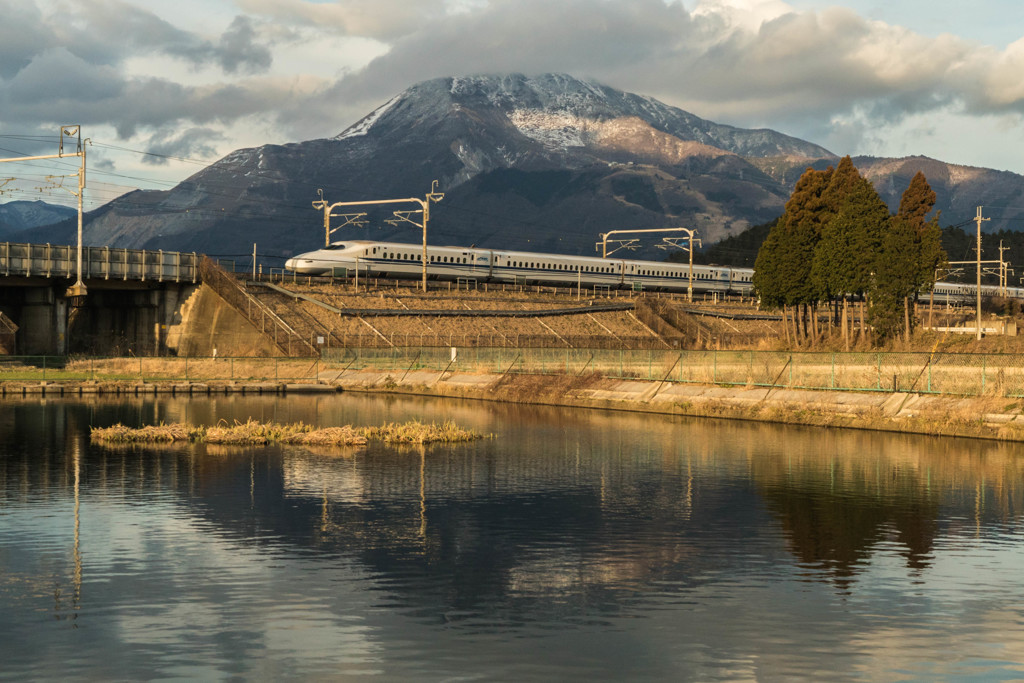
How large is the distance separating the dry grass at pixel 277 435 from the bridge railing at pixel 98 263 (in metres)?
49.2

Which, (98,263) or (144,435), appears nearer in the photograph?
(144,435)

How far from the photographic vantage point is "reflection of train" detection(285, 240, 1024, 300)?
10694cm

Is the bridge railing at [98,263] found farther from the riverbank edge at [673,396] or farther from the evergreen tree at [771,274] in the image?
the evergreen tree at [771,274]

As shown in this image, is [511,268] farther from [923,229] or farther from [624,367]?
[624,367]

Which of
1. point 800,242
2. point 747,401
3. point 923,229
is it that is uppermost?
point 923,229

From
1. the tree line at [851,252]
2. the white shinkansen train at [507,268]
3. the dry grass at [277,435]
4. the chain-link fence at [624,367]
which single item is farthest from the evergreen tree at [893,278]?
the white shinkansen train at [507,268]

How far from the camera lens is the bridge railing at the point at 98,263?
8325cm

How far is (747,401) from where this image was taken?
4838cm

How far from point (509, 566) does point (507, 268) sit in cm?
10588

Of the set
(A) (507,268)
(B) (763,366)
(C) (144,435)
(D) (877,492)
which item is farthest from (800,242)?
(D) (877,492)

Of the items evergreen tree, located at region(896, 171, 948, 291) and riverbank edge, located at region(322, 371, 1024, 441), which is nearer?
riverbank edge, located at region(322, 371, 1024, 441)

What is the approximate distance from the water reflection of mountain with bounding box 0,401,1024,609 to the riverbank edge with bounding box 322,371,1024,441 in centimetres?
205

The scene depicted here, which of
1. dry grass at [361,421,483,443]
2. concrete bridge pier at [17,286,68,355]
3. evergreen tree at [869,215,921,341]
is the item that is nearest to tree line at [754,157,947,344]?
evergreen tree at [869,215,921,341]

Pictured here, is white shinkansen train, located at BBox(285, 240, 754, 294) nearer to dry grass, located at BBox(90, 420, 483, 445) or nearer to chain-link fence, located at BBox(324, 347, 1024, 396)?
chain-link fence, located at BBox(324, 347, 1024, 396)
